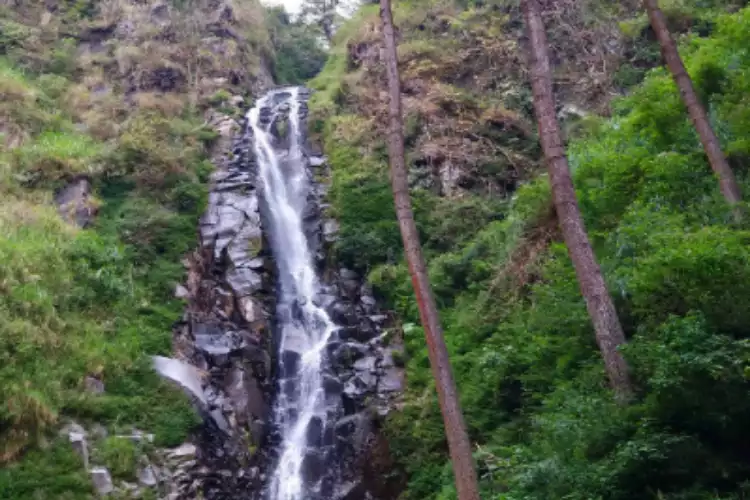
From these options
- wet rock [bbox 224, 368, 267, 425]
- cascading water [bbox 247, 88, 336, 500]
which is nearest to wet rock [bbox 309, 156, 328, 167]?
cascading water [bbox 247, 88, 336, 500]

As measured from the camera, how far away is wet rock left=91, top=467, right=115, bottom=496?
1118 centimetres

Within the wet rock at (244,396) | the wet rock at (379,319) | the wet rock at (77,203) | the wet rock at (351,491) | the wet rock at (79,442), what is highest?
the wet rock at (77,203)

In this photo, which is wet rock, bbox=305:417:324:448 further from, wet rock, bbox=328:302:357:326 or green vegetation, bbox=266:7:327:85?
green vegetation, bbox=266:7:327:85

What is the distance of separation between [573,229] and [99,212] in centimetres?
1453

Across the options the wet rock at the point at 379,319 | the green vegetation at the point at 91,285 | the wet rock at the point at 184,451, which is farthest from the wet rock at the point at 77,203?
the wet rock at the point at 379,319

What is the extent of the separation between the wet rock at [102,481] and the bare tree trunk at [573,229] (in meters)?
8.78

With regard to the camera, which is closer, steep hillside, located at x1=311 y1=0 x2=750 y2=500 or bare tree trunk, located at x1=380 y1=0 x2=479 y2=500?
steep hillside, located at x1=311 y1=0 x2=750 y2=500

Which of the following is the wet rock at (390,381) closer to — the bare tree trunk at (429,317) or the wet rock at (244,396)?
the wet rock at (244,396)

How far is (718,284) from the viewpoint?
285 inches

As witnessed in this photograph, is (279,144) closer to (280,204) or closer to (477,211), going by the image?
(280,204)

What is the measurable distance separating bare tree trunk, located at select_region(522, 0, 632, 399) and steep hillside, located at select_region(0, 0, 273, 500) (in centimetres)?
877

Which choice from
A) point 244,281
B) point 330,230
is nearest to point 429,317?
point 244,281

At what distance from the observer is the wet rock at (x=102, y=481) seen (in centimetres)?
1118

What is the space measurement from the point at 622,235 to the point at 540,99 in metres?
2.56
